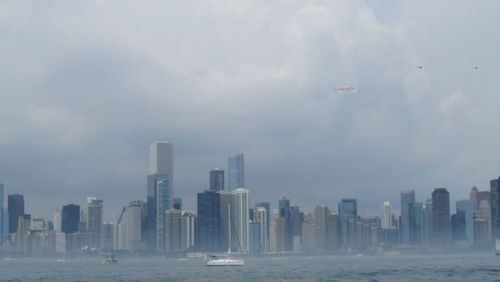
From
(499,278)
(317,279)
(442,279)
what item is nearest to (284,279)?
(317,279)

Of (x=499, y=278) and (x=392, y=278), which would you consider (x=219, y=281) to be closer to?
(x=392, y=278)

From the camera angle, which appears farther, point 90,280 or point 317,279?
point 90,280

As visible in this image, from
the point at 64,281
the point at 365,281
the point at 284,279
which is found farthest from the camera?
the point at 64,281

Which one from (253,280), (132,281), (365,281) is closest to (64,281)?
(132,281)

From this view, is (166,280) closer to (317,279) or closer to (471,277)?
(317,279)

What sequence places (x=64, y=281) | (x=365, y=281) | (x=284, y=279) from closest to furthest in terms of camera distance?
(x=365, y=281) → (x=284, y=279) → (x=64, y=281)

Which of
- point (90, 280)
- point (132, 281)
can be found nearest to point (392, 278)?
point (132, 281)

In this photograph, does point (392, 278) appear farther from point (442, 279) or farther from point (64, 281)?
point (64, 281)
